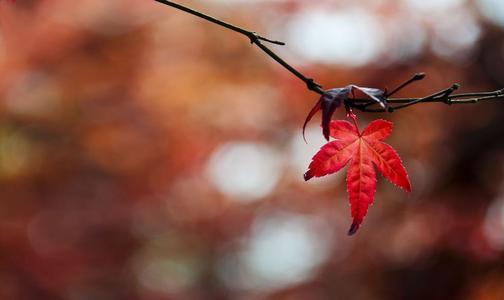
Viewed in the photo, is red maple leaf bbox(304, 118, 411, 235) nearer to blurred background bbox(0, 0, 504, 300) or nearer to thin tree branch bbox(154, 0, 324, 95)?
thin tree branch bbox(154, 0, 324, 95)

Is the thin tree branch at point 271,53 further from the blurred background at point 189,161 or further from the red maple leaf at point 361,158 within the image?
the blurred background at point 189,161

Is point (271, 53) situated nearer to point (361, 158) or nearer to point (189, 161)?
point (361, 158)

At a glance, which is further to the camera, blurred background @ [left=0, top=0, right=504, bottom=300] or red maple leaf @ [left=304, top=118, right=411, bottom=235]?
blurred background @ [left=0, top=0, right=504, bottom=300]

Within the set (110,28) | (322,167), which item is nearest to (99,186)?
(110,28)

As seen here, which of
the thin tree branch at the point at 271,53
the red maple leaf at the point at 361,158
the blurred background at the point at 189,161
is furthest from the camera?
the blurred background at the point at 189,161

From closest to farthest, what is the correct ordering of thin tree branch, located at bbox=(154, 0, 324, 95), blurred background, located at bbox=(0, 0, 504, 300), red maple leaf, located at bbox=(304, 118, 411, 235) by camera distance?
thin tree branch, located at bbox=(154, 0, 324, 95) < red maple leaf, located at bbox=(304, 118, 411, 235) < blurred background, located at bbox=(0, 0, 504, 300)

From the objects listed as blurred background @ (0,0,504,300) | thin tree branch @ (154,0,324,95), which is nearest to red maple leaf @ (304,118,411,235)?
thin tree branch @ (154,0,324,95)

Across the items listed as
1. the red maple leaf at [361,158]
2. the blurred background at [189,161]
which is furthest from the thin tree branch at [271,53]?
the blurred background at [189,161]

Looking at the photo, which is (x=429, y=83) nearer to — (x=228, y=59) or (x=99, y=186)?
(x=228, y=59)
